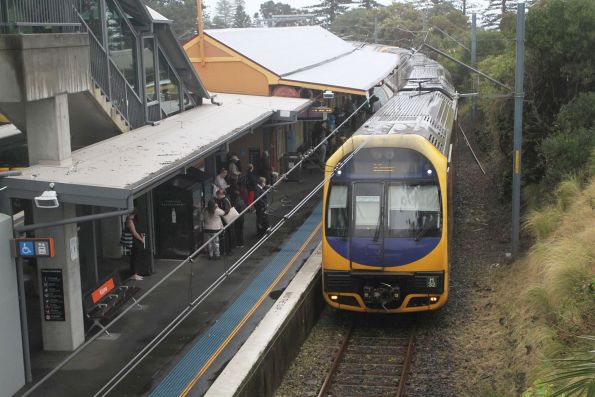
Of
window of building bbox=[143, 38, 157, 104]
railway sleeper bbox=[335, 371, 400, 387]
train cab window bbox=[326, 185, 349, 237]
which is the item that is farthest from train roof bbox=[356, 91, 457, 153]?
window of building bbox=[143, 38, 157, 104]

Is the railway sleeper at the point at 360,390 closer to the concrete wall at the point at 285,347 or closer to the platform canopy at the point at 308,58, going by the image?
the concrete wall at the point at 285,347

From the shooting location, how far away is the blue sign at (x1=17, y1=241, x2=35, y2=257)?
9109 millimetres

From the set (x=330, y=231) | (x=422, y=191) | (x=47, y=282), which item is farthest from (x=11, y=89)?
(x=422, y=191)

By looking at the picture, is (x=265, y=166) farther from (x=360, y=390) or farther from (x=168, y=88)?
(x=360, y=390)

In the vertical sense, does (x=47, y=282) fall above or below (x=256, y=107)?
below

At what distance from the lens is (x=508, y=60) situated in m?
21.3

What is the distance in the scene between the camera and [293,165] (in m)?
Result: 22.6

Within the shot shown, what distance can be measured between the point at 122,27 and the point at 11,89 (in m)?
4.61

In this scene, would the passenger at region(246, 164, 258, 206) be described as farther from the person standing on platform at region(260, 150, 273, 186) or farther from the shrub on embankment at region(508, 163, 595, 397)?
the shrub on embankment at region(508, 163, 595, 397)

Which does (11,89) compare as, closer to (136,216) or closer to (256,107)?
(136,216)

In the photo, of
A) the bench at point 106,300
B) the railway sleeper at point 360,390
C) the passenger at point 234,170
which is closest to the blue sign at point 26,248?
the bench at point 106,300

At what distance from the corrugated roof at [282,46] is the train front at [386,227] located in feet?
31.8

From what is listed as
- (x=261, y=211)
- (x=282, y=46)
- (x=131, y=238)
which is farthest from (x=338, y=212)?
(x=282, y=46)

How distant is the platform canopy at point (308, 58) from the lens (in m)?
21.1
